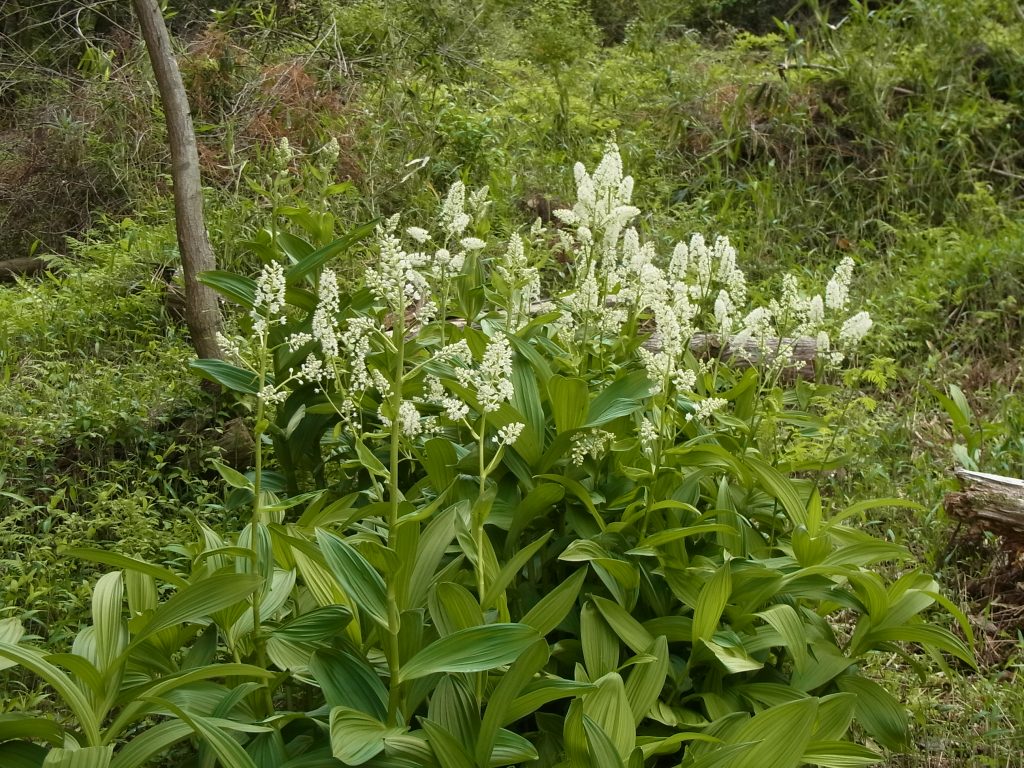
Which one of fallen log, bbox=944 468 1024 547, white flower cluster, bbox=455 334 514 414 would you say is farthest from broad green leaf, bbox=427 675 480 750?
fallen log, bbox=944 468 1024 547

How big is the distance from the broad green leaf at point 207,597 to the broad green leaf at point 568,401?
99cm

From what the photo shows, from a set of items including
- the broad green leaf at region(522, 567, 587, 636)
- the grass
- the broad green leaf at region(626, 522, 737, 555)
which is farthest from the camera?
the grass

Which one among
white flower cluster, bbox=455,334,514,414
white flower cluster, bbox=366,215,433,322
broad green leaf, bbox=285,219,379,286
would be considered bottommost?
broad green leaf, bbox=285,219,379,286

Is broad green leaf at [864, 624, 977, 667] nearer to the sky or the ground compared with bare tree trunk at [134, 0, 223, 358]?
nearer to the ground

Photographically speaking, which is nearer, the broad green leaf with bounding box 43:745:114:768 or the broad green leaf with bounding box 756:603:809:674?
the broad green leaf with bounding box 43:745:114:768

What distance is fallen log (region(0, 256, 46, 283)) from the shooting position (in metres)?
5.88

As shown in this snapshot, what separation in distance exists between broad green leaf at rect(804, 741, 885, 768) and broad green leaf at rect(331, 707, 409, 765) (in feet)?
3.26

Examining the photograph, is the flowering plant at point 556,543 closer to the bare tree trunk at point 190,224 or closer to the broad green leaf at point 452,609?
the broad green leaf at point 452,609

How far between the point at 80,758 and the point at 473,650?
30.7 inches

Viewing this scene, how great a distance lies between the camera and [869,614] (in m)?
2.66

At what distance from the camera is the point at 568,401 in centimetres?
268

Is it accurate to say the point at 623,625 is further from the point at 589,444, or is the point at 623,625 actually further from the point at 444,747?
the point at 444,747

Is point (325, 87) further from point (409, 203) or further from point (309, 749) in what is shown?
point (309, 749)

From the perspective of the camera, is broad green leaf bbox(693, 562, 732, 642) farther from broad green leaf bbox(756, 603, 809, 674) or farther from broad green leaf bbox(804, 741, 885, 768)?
broad green leaf bbox(804, 741, 885, 768)
